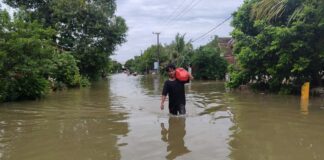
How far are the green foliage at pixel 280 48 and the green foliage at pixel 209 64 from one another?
2476 centimetres

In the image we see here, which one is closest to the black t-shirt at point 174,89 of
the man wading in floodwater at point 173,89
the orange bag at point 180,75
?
the man wading in floodwater at point 173,89

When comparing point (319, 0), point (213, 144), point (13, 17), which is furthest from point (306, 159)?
point (13, 17)

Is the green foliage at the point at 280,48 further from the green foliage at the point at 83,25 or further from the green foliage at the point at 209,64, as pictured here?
the green foliage at the point at 209,64

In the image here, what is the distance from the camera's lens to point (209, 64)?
4881 centimetres

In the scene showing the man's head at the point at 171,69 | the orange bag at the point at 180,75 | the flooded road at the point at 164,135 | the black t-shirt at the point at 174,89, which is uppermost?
the man's head at the point at 171,69

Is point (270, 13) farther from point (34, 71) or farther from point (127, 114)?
point (34, 71)

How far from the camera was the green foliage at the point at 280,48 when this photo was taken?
56.0 feet

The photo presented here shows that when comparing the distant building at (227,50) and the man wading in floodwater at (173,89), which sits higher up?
the distant building at (227,50)

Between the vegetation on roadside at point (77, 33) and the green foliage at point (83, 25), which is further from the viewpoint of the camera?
the green foliage at point (83, 25)

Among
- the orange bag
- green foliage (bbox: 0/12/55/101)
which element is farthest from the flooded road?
green foliage (bbox: 0/12/55/101)

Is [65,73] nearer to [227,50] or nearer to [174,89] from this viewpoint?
[174,89]

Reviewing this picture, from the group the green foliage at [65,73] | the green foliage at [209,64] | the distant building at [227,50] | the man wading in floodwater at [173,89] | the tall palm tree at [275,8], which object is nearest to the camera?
the man wading in floodwater at [173,89]

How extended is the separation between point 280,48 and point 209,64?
101 feet

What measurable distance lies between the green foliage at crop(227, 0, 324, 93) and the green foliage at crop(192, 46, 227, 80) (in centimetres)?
2476
